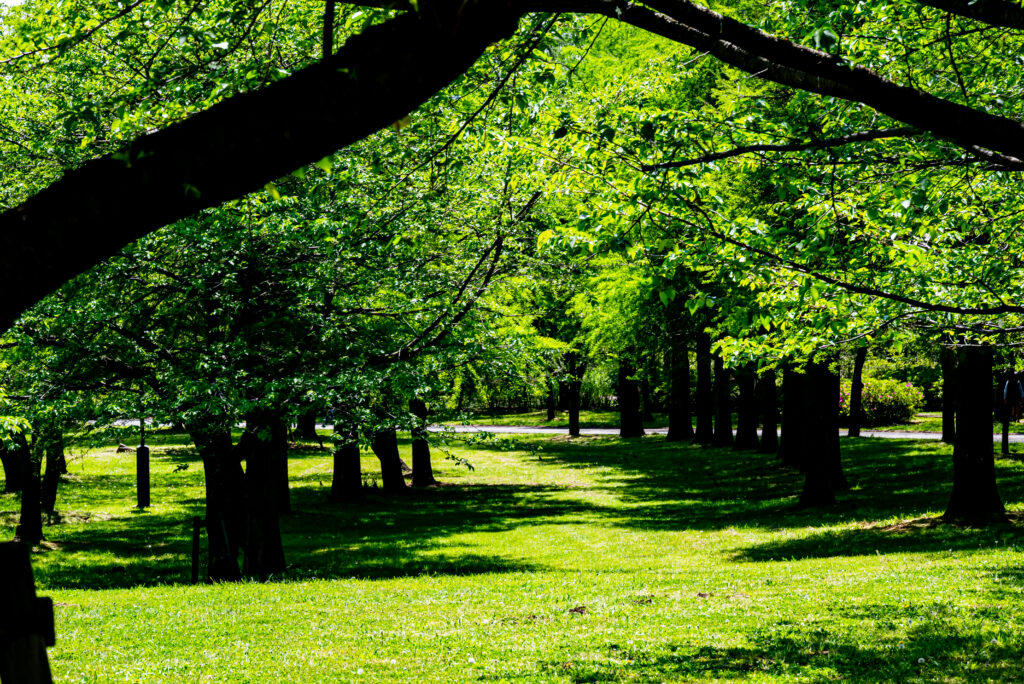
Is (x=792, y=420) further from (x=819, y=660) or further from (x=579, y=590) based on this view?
(x=819, y=660)

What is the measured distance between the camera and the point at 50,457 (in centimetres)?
2269

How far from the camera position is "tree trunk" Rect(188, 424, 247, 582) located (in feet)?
56.2

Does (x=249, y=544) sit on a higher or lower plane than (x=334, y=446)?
lower

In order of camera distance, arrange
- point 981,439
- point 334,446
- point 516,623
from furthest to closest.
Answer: point 981,439
point 334,446
point 516,623

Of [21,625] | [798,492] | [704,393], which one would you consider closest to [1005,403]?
[798,492]

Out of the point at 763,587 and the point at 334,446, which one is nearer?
the point at 763,587

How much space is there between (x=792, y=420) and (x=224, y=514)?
19634 mm

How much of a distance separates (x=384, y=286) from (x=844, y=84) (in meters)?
11.7

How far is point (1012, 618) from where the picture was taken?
9.28m

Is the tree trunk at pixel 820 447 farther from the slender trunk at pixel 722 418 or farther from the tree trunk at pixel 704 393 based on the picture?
the slender trunk at pixel 722 418

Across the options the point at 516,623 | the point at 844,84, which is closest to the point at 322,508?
the point at 516,623

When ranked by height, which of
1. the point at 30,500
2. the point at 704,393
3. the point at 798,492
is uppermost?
the point at 704,393

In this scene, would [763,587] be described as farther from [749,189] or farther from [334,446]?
[749,189]

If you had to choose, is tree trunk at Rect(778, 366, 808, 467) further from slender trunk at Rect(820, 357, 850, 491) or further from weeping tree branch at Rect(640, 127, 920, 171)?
weeping tree branch at Rect(640, 127, 920, 171)
